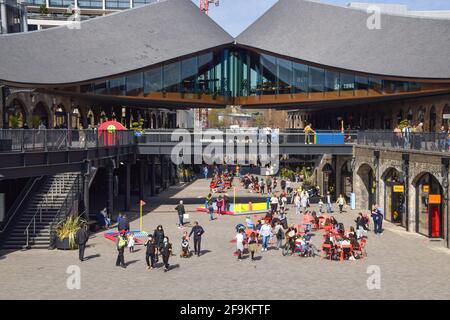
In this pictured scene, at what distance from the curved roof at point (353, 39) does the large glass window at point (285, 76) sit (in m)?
1.39

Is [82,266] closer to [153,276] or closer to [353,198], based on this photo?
[153,276]

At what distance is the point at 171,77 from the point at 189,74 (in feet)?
5.93

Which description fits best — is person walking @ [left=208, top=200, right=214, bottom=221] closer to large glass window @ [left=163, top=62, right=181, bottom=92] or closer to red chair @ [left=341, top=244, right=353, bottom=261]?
red chair @ [left=341, top=244, right=353, bottom=261]

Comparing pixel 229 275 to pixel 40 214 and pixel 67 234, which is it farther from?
pixel 40 214

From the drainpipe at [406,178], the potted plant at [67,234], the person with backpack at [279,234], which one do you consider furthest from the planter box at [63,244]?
the drainpipe at [406,178]

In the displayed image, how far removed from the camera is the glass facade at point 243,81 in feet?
152

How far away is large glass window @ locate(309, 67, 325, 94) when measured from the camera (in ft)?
156

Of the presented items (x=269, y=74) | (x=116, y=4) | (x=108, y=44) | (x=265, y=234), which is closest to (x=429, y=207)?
(x=265, y=234)

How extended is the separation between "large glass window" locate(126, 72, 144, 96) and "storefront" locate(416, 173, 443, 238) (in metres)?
26.8

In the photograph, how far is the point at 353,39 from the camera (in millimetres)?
46281

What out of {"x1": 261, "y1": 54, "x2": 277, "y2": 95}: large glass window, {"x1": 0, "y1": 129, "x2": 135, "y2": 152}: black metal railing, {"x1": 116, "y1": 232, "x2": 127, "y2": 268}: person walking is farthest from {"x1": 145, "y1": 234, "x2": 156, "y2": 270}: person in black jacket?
{"x1": 261, "y1": 54, "x2": 277, "y2": 95}: large glass window
